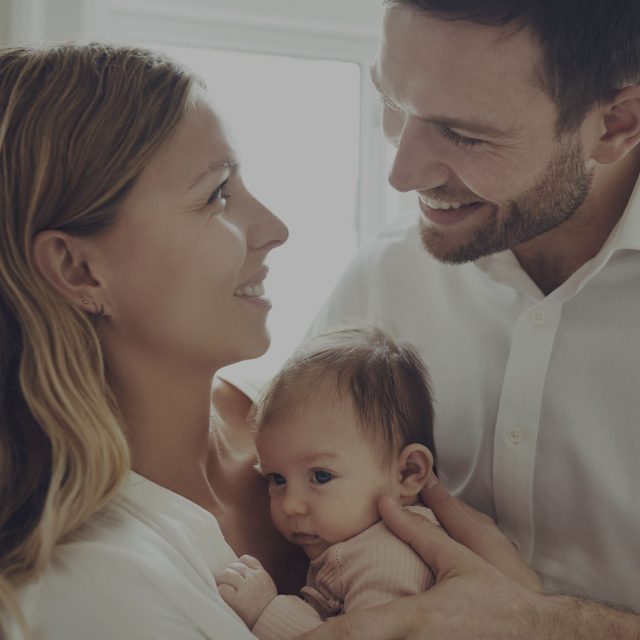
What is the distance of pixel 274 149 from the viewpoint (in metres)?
3.11

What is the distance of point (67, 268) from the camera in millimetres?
1538

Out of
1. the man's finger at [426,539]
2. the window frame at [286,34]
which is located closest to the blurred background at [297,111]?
the window frame at [286,34]

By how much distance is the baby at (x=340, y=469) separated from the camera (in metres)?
1.50

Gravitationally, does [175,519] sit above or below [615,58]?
A: below

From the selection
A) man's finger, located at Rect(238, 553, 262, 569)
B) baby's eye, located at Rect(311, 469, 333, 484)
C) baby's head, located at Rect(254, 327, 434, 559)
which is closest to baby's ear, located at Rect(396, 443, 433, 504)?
baby's head, located at Rect(254, 327, 434, 559)

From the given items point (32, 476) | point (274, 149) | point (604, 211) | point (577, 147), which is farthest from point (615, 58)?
point (274, 149)

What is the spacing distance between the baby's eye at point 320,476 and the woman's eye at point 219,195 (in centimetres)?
52

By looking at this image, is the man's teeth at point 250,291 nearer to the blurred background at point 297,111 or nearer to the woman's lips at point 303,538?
the woman's lips at point 303,538

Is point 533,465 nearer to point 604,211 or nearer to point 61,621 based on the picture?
point 604,211

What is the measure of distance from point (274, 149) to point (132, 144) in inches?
64.7

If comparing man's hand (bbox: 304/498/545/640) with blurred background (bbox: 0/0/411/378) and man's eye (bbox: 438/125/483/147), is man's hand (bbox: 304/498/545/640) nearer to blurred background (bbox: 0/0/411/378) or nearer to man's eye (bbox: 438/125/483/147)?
man's eye (bbox: 438/125/483/147)

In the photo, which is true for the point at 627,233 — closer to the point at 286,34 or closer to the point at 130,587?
the point at 130,587

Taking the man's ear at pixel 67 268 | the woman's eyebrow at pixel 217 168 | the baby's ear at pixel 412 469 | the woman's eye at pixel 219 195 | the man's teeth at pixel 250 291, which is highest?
the woman's eyebrow at pixel 217 168

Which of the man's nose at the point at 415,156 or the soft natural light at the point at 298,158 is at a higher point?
the man's nose at the point at 415,156
